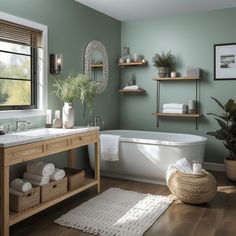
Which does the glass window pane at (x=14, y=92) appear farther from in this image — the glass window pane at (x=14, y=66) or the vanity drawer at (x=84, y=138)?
the vanity drawer at (x=84, y=138)

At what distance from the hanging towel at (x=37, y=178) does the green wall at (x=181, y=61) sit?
2720 mm

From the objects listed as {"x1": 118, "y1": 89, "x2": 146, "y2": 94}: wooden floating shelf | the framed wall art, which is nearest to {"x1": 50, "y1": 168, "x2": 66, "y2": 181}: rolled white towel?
{"x1": 118, "y1": 89, "x2": 146, "y2": 94}: wooden floating shelf

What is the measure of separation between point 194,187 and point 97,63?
2615 mm

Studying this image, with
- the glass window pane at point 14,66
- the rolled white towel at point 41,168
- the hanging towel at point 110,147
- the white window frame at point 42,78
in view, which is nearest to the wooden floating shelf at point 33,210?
the rolled white towel at point 41,168

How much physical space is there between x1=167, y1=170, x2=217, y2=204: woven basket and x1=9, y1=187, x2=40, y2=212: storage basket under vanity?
153cm

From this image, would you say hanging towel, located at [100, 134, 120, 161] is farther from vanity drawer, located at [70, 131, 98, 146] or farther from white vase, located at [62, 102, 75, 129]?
white vase, located at [62, 102, 75, 129]

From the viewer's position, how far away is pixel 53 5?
152 inches

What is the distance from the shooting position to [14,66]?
3.48 metres

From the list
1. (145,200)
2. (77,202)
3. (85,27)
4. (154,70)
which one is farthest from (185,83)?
(77,202)

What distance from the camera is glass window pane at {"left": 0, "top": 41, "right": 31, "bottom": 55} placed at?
3312 mm

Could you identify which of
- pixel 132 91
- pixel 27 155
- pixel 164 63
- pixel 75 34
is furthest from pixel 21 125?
pixel 164 63

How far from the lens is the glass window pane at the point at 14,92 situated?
3352 mm

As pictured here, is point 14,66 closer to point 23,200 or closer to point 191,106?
point 23,200

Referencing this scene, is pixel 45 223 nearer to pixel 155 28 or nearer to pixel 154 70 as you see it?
pixel 154 70
